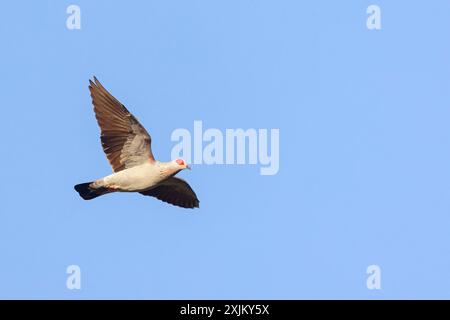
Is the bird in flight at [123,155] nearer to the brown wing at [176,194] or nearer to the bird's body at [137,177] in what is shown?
the bird's body at [137,177]

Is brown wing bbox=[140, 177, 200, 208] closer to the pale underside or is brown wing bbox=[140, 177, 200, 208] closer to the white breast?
the pale underside

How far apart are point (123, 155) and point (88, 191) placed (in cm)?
106

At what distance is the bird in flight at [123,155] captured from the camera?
32.0 m

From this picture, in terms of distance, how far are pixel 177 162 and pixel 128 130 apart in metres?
1.26

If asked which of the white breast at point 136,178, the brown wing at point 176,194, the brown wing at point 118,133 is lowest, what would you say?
the brown wing at point 176,194

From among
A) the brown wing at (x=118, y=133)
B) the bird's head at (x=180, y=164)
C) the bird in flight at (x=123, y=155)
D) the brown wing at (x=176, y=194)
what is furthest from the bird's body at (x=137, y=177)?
the brown wing at (x=176, y=194)

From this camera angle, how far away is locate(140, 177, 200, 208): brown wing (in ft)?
112

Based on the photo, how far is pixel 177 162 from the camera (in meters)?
31.9

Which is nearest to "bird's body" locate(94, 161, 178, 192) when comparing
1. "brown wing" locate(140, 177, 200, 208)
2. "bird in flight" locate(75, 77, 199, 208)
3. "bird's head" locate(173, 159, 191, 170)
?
"bird in flight" locate(75, 77, 199, 208)

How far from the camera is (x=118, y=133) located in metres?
32.2

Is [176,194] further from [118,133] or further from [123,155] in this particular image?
[118,133]
